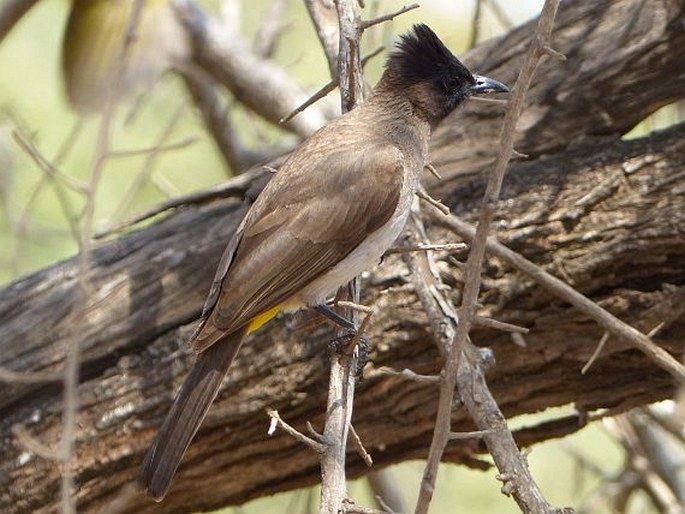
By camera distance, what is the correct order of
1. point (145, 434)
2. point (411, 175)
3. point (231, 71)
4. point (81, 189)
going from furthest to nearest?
point (231, 71) → point (145, 434) → point (411, 175) → point (81, 189)

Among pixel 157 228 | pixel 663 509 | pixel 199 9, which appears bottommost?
pixel 663 509

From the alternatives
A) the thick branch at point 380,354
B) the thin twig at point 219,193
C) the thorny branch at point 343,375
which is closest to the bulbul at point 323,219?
the thorny branch at point 343,375

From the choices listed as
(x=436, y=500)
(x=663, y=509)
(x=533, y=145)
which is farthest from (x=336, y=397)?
(x=436, y=500)

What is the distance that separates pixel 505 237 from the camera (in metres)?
3.54

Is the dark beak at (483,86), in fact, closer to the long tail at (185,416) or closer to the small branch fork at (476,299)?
the long tail at (185,416)

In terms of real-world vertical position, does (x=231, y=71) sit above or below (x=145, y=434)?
above

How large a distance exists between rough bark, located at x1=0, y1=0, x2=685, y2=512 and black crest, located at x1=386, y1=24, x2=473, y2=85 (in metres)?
0.36

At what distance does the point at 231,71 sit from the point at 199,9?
344 millimetres

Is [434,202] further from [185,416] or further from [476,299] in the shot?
[185,416]

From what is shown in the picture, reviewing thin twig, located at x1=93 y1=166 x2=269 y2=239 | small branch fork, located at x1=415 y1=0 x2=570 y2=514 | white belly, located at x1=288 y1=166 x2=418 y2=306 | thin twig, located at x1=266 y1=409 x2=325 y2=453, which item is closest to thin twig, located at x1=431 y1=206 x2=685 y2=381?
white belly, located at x1=288 y1=166 x2=418 y2=306

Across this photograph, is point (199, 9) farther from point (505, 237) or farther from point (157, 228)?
point (505, 237)

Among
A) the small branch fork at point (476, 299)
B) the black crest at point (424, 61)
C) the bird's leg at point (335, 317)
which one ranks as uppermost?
the black crest at point (424, 61)

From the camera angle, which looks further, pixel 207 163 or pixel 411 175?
pixel 207 163

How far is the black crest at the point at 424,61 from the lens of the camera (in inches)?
137
